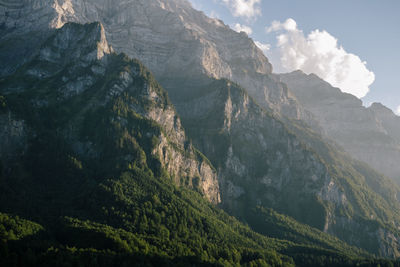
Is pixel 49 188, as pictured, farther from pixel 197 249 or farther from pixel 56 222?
pixel 197 249

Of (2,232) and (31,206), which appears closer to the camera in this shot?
(2,232)

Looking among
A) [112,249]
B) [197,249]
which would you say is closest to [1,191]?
[112,249]

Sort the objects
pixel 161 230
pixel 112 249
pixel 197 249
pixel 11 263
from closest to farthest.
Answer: pixel 11 263
pixel 112 249
pixel 197 249
pixel 161 230

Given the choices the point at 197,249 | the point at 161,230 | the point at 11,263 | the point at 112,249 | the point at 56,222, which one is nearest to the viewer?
the point at 11,263

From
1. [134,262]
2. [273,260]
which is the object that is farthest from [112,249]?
[273,260]

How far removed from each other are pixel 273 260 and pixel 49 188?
133 m

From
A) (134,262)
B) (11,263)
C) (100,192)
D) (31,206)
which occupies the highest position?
(100,192)

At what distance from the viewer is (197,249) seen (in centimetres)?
17875

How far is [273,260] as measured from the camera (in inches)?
7790

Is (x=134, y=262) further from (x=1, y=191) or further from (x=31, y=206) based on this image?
(x=1, y=191)

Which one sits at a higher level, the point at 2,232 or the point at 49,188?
the point at 49,188

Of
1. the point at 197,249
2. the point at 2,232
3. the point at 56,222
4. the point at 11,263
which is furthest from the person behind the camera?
the point at 197,249

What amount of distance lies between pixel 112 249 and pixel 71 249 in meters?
17.7

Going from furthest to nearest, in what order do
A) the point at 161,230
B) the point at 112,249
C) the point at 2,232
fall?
the point at 161,230, the point at 112,249, the point at 2,232
